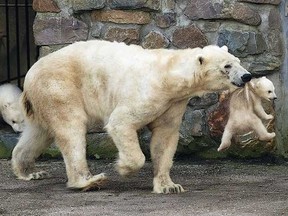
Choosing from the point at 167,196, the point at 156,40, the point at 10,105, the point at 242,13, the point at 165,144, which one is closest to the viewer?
the point at 167,196

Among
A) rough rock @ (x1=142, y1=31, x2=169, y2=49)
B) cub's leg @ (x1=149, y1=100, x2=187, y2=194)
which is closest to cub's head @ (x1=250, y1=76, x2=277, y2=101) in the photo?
cub's leg @ (x1=149, y1=100, x2=187, y2=194)

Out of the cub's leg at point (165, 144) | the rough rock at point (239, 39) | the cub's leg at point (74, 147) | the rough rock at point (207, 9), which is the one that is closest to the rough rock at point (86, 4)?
the rough rock at point (207, 9)

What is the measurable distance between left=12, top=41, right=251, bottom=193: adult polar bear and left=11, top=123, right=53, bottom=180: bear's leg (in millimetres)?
182

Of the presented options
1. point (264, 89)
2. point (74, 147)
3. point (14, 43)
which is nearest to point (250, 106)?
point (264, 89)

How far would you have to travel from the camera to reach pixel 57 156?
8.88 metres

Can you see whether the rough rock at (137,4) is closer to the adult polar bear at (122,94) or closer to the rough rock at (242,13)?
the rough rock at (242,13)

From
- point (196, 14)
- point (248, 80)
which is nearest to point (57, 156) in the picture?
point (196, 14)

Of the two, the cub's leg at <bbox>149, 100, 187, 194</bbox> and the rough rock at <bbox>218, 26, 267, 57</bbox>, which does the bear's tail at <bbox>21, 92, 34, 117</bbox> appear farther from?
the rough rock at <bbox>218, 26, 267, 57</bbox>

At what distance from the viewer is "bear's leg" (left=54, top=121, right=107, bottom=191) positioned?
23.9ft

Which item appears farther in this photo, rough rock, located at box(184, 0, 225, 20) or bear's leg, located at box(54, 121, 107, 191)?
rough rock, located at box(184, 0, 225, 20)

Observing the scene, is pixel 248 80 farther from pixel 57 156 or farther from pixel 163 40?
pixel 57 156

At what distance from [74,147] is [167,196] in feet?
2.54

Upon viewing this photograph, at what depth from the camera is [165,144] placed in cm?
729

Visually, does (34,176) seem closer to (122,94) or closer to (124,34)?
(122,94)
